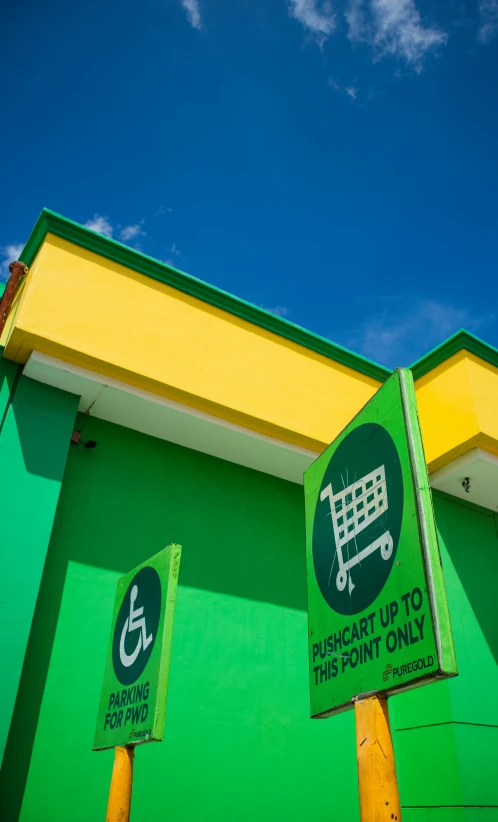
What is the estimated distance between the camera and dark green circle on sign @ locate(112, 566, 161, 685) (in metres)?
3.17

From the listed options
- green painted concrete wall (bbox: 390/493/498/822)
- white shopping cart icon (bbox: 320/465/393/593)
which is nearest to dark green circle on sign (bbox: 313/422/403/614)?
white shopping cart icon (bbox: 320/465/393/593)

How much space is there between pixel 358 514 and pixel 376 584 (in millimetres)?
288

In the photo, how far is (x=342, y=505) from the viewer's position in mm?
2355

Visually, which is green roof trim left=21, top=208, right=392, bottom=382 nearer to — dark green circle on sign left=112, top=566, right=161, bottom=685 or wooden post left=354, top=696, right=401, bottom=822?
dark green circle on sign left=112, top=566, right=161, bottom=685

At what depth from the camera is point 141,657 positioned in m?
3.17

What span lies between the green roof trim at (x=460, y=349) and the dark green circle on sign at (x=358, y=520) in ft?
16.0

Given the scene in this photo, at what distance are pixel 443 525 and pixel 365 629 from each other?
561 cm

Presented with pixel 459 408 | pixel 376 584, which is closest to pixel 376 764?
pixel 376 584

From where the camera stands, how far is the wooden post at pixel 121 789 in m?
2.96

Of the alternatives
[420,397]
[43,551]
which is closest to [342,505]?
[43,551]

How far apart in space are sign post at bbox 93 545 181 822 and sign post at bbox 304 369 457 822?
967mm

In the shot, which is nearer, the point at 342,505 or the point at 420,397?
the point at 342,505

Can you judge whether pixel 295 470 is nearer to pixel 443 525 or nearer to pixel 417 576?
pixel 443 525

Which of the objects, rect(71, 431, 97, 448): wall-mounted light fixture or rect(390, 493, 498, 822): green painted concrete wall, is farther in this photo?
rect(71, 431, 97, 448): wall-mounted light fixture
